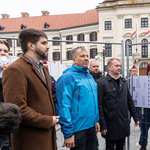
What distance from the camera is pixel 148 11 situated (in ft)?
117

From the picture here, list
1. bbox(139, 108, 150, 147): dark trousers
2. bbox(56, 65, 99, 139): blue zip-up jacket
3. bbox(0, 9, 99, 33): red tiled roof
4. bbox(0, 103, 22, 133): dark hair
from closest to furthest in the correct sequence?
bbox(0, 103, 22, 133): dark hair
bbox(56, 65, 99, 139): blue zip-up jacket
bbox(139, 108, 150, 147): dark trousers
bbox(0, 9, 99, 33): red tiled roof

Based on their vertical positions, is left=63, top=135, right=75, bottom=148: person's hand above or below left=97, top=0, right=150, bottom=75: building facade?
below

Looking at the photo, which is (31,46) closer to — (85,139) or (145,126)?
(85,139)

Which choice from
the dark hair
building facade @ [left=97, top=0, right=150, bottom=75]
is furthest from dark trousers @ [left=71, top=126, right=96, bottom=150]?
building facade @ [left=97, top=0, right=150, bottom=75]

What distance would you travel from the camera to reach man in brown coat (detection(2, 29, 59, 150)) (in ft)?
6.77

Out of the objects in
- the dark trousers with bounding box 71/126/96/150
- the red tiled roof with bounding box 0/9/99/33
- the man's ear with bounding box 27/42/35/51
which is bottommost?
the dark trousers with bounding box 71/126/96/150

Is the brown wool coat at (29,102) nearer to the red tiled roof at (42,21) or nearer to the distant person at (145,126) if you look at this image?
the distant person at (145,126)

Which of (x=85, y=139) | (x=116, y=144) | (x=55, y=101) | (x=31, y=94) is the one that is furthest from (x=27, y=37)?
(x=116, y=144)

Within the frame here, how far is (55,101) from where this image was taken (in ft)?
9.04

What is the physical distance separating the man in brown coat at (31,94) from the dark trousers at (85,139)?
0.48m

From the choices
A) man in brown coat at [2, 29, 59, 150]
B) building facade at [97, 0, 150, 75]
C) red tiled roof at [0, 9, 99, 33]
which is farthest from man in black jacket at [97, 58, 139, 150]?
red tiled roof at [0, 9, 99, 33]

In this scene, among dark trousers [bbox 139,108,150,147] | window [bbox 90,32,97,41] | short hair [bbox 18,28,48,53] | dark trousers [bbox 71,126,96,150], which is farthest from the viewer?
window [bbox 90,32,97,41]

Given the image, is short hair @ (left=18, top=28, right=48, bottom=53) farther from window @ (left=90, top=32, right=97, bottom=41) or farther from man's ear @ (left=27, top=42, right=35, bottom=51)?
window @ (left=90, top=32, right=97, bottom=41)

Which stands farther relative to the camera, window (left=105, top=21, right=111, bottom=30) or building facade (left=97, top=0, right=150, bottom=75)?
window (left=105, top=21, right=111, bottom=30)
